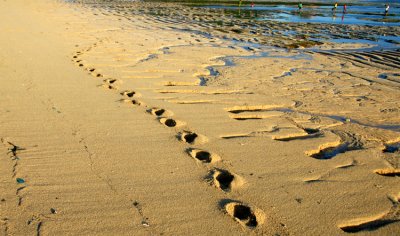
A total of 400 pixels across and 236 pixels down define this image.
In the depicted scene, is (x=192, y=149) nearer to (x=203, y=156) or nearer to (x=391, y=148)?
(x=203, y=156)

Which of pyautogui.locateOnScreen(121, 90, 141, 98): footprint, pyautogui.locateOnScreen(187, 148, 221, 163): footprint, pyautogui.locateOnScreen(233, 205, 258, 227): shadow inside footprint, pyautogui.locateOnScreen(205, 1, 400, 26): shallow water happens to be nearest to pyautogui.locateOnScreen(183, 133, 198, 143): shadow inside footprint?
pyautogui.locateOnScreen(187, 148, 221, 163): footprint

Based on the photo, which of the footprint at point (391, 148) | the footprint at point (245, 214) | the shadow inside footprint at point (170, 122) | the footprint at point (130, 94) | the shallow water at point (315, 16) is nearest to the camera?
the footprint at point (245, 214)

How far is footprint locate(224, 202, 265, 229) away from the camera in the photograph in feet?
7.83

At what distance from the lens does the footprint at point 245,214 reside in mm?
2388

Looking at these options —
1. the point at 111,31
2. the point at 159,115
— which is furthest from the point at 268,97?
the point at 111,31

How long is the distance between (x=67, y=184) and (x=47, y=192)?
168mm

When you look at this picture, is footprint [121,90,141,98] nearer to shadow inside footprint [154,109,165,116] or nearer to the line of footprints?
the line of footprints

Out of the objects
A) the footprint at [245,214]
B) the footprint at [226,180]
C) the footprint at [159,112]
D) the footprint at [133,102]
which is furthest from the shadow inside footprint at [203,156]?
the footprint at [133,102]

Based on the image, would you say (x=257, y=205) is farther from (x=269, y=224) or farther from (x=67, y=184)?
(x=67, y=184)

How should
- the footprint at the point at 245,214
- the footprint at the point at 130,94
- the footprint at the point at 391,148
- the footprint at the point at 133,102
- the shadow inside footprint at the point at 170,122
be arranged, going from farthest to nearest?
the footprint at the point at 130,94
the footprint at the point at 133,102
the shadow inside footprint at the point at 170,122
the footprint at the point at 391,148
the footprint at the point at 245,214

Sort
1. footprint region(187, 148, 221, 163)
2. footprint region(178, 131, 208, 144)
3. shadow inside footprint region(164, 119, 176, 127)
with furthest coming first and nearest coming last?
shadow inside footprint region(164, 119, 176, 127)
footprint region(178, 131, 208, 144)
footprint region(187, 148, 221, 163)

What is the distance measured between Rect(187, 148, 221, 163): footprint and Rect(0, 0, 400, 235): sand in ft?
0.07

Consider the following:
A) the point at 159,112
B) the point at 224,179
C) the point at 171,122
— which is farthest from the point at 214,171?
the point at 159,112

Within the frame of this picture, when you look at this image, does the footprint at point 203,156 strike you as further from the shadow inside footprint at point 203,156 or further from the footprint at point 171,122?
the footprint at point 171,122
